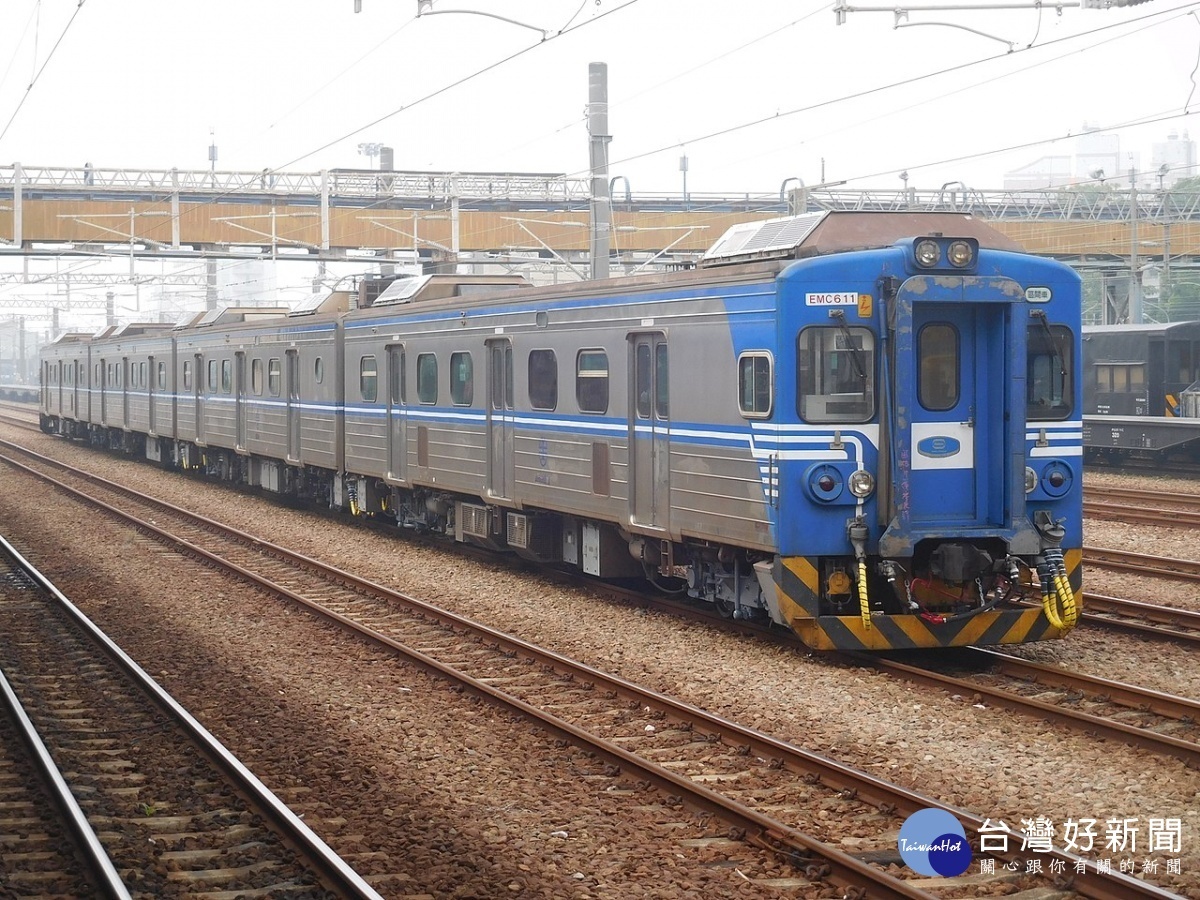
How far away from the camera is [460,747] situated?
8.72 metres

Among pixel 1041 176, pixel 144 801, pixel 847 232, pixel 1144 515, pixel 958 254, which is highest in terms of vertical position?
pixel 1041 176

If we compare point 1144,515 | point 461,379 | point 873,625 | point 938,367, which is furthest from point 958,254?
point 1144,515

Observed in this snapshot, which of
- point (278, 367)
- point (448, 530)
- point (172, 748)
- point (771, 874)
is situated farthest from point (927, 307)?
point (278, 367)

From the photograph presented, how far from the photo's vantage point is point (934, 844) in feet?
21.5

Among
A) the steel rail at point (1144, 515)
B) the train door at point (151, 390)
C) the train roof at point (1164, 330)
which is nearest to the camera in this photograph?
the steel rail at point (1144, 515)

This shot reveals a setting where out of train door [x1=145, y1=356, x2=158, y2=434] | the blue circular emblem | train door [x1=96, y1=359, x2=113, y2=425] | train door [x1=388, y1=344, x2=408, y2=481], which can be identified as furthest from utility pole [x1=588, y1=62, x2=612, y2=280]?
train door [x1=96, y1=359, x2=113, y2=425]

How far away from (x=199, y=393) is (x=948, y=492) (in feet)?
70.9

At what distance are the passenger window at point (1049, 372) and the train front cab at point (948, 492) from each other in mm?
125

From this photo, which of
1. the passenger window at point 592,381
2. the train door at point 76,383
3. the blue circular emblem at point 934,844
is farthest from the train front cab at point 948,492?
the train door at point 76,383

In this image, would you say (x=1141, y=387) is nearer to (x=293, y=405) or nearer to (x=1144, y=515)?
(x=1144, y=515)

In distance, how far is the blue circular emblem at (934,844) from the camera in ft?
20.9

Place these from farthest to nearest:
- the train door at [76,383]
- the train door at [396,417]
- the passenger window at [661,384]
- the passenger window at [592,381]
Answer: the train door at [76,383] → the train door at [396,417] → the passenger window at [592,381] → the passenger window at [661,384]

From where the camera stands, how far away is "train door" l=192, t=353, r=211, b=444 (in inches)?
1145

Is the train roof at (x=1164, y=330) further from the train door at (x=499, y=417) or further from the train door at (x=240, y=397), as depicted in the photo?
the train door at (x=499, y=417)
